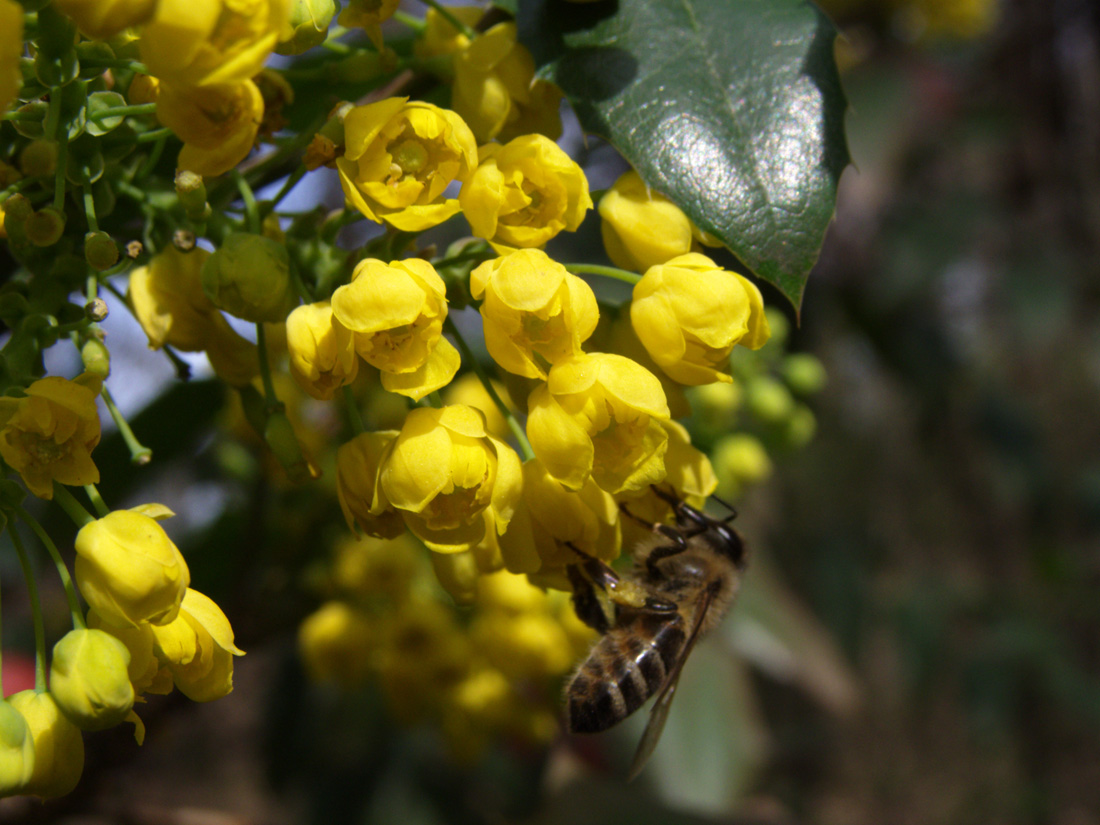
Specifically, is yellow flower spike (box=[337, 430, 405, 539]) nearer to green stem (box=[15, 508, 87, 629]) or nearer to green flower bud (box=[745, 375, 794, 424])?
green stem (box=[15, 508, 87, 629])

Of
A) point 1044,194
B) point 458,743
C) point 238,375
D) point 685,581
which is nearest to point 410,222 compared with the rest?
point 238,375

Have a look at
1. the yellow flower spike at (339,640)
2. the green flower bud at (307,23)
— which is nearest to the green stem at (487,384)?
the green flower bud at (307,23)

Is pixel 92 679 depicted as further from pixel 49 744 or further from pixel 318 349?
pixel 318 349

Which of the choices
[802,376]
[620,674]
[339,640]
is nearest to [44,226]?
[620,674]

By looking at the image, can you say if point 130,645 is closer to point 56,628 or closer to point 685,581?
point 685,581

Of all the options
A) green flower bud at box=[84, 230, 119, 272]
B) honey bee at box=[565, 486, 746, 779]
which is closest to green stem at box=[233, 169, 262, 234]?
green flower bud at box=[84, 230, 119, 272]
